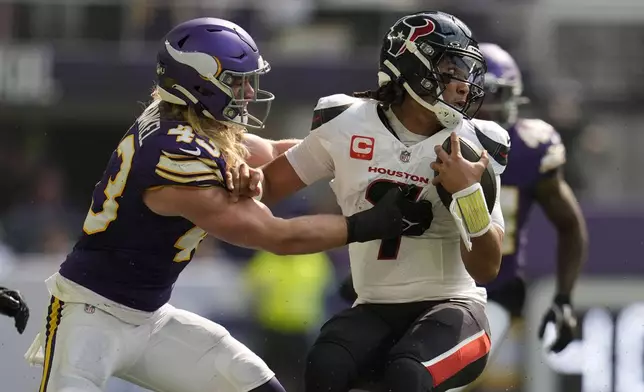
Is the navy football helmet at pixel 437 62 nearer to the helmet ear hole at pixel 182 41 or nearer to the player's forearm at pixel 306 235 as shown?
the player's forearm at pixel 306 235

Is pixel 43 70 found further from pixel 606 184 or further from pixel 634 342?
pixel 634 342

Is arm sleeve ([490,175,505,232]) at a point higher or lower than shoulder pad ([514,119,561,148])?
higher

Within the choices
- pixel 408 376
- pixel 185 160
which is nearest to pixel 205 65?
pixel 185 160

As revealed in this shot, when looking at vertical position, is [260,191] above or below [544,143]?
above

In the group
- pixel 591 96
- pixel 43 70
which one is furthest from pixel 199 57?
pixel 591 96

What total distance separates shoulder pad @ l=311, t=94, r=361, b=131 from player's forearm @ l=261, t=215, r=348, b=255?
43 centimetres

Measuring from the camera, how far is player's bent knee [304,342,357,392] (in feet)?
15.9

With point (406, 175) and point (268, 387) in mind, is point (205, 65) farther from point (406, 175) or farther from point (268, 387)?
point (268, 387)

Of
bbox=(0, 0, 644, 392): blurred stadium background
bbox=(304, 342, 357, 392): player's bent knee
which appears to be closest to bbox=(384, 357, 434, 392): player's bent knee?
bbox=(304, 342, 357, 392): player's bent knee

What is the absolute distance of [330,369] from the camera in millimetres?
4840

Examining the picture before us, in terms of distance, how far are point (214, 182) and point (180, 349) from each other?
68cm

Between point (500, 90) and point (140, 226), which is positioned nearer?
point (140, 226)

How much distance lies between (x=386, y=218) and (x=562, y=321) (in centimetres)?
Answer: 243

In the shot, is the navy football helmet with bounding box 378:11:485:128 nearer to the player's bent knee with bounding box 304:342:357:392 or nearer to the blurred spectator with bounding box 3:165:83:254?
the player's bent knee with bounding box 304:342:357:392
